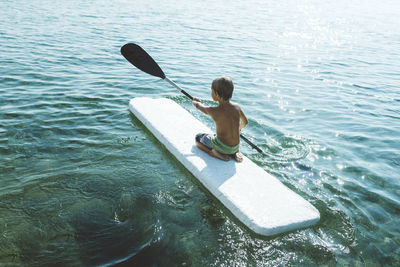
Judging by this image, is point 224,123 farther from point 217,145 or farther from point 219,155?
point 219,155

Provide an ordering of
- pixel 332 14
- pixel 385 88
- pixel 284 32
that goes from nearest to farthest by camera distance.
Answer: pixel 385 88 < pixel 284 32 < pixel 332 14

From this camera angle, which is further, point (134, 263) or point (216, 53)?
point (216, 53)

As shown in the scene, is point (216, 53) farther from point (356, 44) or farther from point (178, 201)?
point (178, 201)

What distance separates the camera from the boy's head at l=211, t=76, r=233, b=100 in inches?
184

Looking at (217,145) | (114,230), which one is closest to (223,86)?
(217,145)

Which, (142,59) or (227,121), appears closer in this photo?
(227,121)

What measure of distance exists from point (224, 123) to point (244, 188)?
1041 millimetres

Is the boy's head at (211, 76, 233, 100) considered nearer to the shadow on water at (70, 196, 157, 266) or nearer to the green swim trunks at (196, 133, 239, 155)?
the green swim trunks at (196, 133, 239, 155)

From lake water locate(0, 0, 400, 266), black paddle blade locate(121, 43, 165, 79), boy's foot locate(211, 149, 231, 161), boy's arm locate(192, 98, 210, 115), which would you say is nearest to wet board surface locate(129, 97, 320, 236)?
boy's foot locate(211, 149, 231, 161)

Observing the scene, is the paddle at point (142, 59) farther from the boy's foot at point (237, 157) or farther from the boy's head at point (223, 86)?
the boy's foot at point (237, 157)

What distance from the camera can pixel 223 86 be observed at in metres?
4.69

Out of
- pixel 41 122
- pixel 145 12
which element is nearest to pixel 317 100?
pixel 41 122

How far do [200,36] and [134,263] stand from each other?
15.3 metres

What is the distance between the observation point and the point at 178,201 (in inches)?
180
